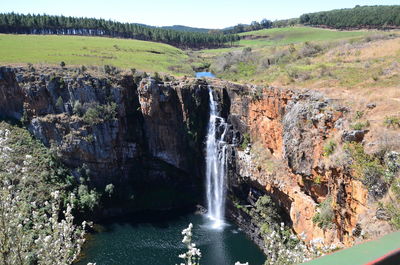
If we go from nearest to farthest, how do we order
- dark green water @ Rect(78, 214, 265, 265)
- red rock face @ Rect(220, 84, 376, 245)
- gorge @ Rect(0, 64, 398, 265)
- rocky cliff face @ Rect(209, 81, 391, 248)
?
rocky cliff face @ Rect(209, 81, 391, 248)
red rock face @ Rect(220, 84, 376, 245)
dark green water @ Rect(78, 214, 265, 265)
gorge @ Rect(0, 64, 398, 265)

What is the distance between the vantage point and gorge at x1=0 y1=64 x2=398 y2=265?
31.8 m

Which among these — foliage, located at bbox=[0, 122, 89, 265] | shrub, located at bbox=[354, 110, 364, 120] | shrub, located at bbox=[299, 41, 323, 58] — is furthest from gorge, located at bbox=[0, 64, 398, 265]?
foliage, located at bbox=[0, 122, 89, 265]

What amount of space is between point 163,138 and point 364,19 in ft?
238

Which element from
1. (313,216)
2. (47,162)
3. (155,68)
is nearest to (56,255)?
(313,216)

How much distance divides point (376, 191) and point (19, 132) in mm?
39620

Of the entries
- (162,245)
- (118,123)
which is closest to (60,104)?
(118,123)

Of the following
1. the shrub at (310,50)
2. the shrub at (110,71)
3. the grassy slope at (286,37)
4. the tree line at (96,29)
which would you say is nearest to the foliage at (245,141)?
the shrub at (310,50)

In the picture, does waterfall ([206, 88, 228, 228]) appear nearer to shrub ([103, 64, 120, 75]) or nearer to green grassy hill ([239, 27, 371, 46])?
shrub ([103, 64, 120, 75])

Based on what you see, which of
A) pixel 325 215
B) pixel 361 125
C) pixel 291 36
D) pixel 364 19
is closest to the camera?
pixel 361 125

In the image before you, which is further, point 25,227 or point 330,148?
point 330,148

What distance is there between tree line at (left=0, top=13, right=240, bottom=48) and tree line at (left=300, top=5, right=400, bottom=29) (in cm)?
3189

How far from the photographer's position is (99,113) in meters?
38.5

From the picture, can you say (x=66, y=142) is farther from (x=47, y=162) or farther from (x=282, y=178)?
(x=282, y=178)

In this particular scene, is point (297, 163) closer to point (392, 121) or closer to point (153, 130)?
point (392, 121)
